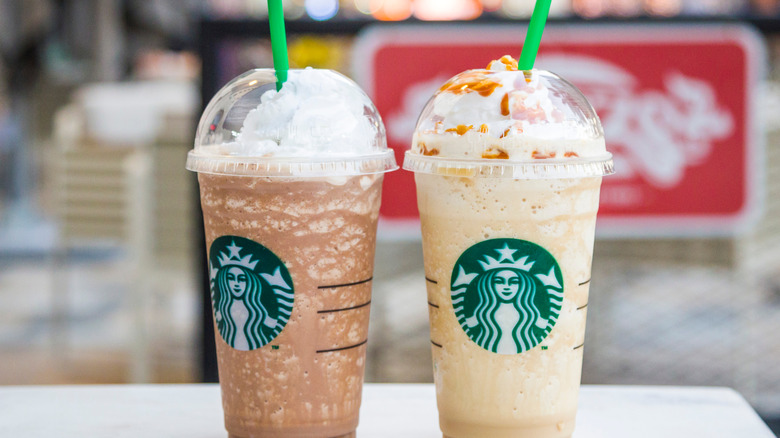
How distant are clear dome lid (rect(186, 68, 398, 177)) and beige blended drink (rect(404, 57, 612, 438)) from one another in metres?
0.07

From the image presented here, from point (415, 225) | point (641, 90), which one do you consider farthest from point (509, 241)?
point (641, 90)

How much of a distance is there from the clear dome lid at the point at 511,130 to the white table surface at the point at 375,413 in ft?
1.22

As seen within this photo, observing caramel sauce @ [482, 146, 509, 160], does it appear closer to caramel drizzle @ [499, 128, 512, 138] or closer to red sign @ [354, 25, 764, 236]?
caramel drizzle @ [499, 128, 512, 138]

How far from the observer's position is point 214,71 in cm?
222

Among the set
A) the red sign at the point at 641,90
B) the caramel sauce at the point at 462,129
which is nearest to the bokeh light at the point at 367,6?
the red sign at the point at 641,90

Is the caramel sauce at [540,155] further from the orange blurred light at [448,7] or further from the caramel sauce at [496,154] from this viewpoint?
the orange blurred light at [448,7]

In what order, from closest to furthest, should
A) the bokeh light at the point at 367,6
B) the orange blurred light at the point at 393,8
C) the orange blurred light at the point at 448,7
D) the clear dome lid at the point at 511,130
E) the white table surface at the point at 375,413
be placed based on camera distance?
the clear dome lid at the point at 511,130 < the white table surface at the point at 375,413 < the orange blurred light at the point at 448,7 < the orange blurred light at the point at 393,8 < the bokeh light at the point at 367,6

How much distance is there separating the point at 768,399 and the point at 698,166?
103 cm

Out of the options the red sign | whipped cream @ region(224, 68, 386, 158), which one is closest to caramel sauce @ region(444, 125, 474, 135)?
whipped cream @ region(224, 68, 386, 158)

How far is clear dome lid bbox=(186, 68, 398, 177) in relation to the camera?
928mm

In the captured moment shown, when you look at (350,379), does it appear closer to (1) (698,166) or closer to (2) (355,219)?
(2) (355,219)

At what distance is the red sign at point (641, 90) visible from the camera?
216 cm

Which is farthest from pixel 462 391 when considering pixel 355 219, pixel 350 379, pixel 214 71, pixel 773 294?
pixel 773 294

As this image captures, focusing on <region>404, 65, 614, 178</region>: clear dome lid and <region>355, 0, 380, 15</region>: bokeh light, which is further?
<region>355, 0, 380, 15</region>: bokeh light
